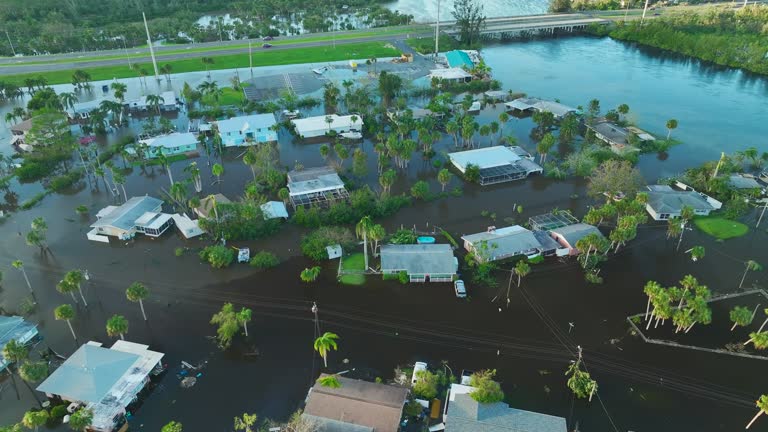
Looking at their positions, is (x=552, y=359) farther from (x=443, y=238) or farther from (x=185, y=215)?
(x=185, y=215)

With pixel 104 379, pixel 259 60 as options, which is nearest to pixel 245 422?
pixel 104 379

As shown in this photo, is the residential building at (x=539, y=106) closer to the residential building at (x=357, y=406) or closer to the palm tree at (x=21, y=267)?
the residential building at (x=357, y=406)

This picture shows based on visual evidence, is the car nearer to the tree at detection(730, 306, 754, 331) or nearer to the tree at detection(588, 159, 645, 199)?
the tree at detection(730, 306, 754, 331)

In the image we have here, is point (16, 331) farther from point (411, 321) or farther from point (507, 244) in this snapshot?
point (507, 244)

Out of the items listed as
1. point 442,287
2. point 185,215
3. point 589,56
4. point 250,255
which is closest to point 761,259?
point 442,287

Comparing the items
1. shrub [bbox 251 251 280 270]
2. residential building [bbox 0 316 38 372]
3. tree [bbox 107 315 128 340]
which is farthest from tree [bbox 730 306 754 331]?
residential building [bbox 0 316 38 372]

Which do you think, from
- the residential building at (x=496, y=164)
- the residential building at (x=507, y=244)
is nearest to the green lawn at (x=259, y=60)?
the residential building at (x=496, y=164)
